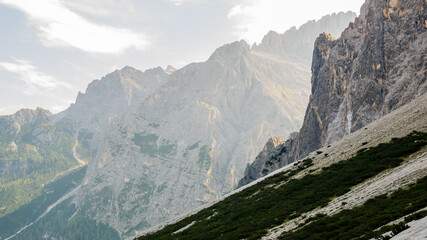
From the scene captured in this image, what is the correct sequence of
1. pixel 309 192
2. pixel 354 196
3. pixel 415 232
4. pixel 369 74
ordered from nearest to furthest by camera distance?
1. pixel 415 232
2. pixel 354 196
3. pixel 309 192
4. pixel 369 74

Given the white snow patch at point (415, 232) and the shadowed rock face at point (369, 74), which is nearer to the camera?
the white snow patch at point (415, 232)

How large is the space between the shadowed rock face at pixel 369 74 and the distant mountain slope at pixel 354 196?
147 feet

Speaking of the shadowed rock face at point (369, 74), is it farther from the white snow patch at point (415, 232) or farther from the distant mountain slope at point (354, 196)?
the white snow patch at point (415, 232)

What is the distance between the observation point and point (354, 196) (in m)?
30.3

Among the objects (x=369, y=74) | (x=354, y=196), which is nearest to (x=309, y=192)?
(x=354, y=196)

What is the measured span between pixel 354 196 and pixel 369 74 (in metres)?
98.5

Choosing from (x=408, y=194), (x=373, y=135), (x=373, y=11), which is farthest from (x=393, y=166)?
(x=373, y=11)

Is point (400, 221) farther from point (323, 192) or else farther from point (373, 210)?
point (323, 192)

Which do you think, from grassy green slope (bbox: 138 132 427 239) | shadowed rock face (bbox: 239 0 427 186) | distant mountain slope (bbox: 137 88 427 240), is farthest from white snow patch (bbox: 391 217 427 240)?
shadowed rock face (bbox: 239 0 427 186)

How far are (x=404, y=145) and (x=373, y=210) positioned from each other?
20.4 metres

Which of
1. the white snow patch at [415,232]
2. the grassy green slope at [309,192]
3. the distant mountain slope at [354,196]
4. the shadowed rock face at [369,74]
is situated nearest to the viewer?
the white snow patch at [415,232]

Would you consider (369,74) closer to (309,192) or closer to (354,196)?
(309,192)

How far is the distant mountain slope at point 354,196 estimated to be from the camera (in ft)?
71.7

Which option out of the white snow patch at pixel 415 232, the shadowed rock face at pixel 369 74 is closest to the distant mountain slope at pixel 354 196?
the white snow patch at pixel 415 232
